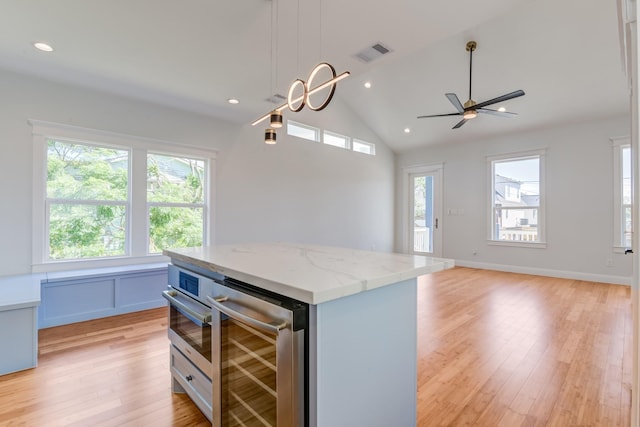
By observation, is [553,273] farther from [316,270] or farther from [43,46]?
[43,46]

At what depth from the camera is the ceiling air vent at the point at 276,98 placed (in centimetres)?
391

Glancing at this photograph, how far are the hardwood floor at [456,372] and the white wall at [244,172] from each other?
65.4 inches

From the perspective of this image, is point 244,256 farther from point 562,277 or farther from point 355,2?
point 562,277

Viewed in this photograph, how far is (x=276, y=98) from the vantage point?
3.98 metres

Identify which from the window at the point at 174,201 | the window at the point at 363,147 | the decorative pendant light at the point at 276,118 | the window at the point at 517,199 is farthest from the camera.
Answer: the window at the point at 363,147

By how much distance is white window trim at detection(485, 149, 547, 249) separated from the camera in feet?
19.0

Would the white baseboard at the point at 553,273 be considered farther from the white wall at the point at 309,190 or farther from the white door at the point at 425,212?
the white wall at the point at 309,190

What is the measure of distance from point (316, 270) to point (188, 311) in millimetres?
853

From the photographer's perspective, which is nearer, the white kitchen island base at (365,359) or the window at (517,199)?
the white kitchen island base at (365,359)

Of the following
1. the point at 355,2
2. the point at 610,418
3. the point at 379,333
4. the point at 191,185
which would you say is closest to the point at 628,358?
the point at 610,418

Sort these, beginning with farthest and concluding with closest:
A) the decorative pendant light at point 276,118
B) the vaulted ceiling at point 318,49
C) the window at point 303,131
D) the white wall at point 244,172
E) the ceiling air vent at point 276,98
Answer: the window at point 303,131, the ceiling air vent at point 276,98, the white wall at point 244,172, the decorative pendant light at point 276,118, the vaulted ceiling at point 318,49

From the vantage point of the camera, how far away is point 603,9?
11.5 feet

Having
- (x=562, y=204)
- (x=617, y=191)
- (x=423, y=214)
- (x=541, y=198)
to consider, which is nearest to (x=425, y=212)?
(x=423, y=214)

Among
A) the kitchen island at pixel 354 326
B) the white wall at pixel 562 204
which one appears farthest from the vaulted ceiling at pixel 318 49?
the kitchen island at pixel 354 326
